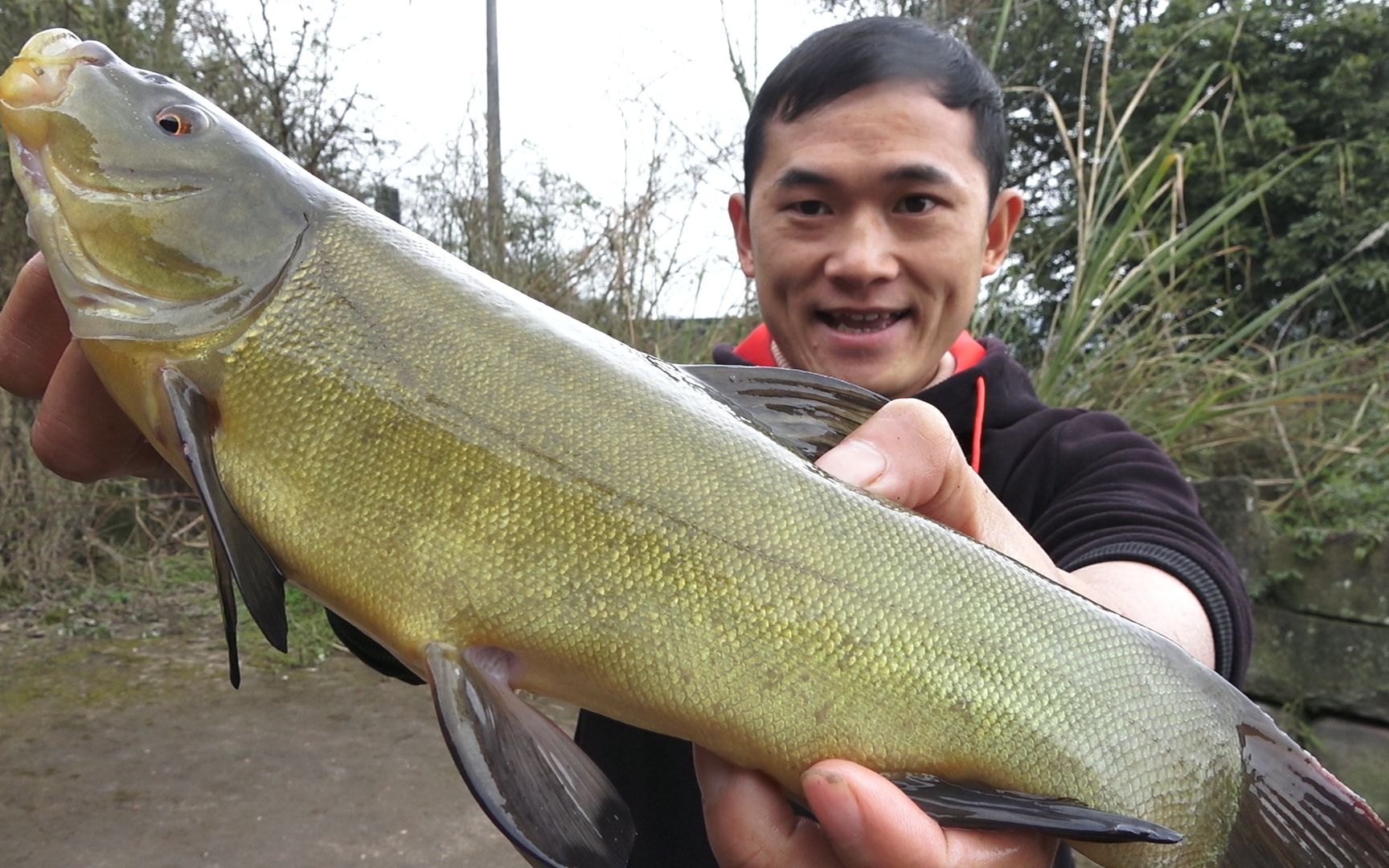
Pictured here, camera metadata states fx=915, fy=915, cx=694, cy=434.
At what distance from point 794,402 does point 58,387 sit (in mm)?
1130

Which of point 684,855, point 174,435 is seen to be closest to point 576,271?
point 684,855

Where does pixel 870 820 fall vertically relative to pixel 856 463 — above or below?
below

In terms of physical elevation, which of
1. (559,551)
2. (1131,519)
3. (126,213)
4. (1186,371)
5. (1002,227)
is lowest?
(559,551)

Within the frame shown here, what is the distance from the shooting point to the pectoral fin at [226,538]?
3.52ft

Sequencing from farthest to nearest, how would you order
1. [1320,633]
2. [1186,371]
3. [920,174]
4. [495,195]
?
[495,195] → [1186,371] → [1320,633] → [920,174]

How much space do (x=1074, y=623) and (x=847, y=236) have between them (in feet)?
3.76

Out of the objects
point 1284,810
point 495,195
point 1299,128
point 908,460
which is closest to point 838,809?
point 908,460

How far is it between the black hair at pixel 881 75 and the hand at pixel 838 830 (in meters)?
1.52

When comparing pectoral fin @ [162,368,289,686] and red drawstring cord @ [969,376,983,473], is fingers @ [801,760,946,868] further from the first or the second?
red drawstring cord @ [969,376,983,473]

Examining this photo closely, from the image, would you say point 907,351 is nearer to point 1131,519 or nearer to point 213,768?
point 1131,519

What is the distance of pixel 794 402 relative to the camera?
1334 mm

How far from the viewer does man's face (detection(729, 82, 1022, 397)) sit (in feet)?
6.63

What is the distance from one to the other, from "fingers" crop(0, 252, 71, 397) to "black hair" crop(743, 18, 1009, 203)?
4.93 feet

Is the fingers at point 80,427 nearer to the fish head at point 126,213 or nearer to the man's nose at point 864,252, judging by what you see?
the fish head at point 126,213
